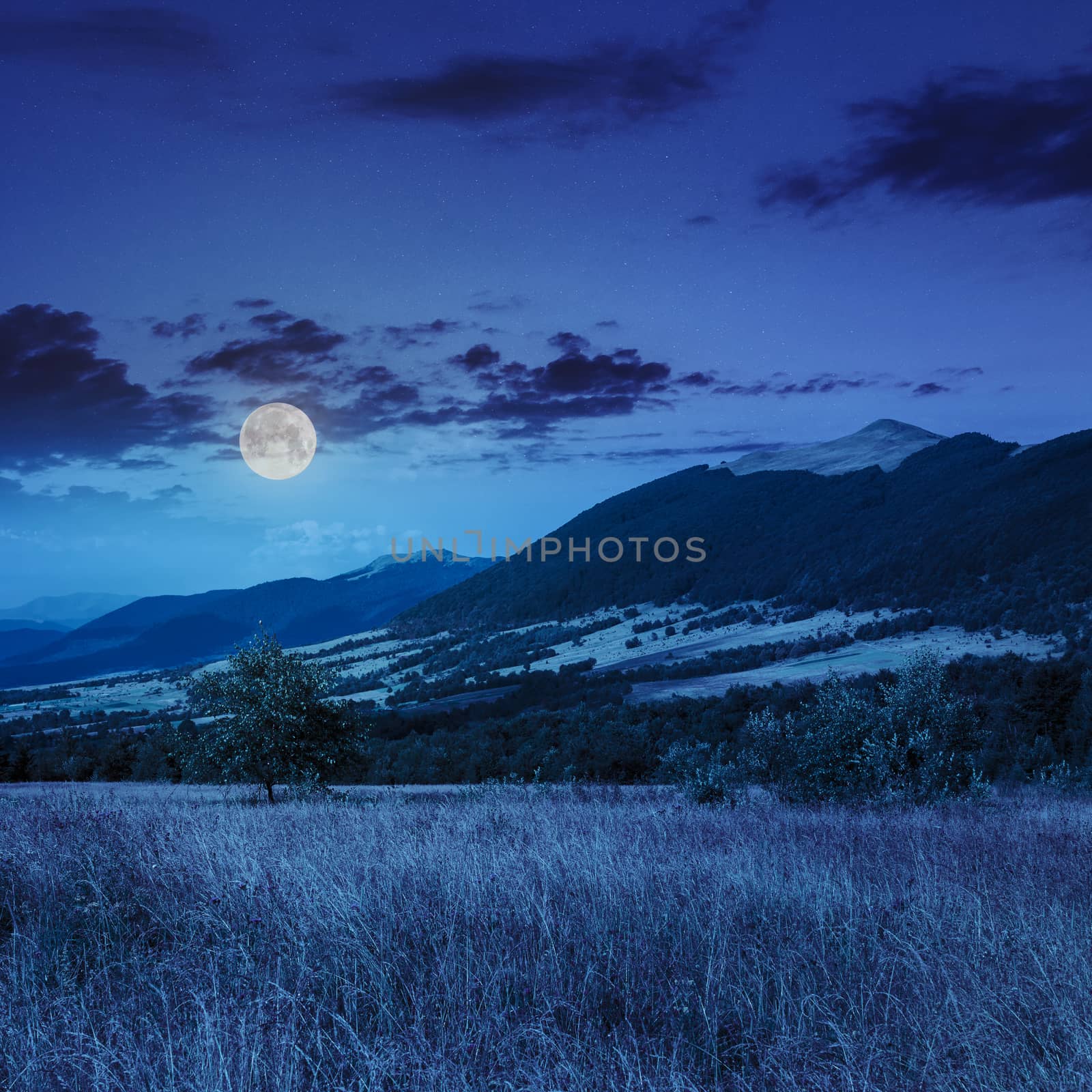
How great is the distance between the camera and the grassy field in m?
4.06

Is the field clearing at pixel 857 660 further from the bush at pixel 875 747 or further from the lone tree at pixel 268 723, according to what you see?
the lone tree at pixel 268 723

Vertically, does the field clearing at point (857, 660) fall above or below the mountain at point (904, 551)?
below

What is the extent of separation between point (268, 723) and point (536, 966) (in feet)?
72.2

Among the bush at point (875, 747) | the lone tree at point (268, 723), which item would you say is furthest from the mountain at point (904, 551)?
the lone tree at point (268, 723)

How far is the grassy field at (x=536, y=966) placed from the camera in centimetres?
406

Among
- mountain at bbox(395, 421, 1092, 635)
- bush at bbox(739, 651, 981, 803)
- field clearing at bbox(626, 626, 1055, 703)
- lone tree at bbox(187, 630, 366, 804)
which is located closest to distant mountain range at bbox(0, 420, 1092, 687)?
mountain at bbox(395, 421, 1092, 635)

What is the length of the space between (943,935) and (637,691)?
73520 mm

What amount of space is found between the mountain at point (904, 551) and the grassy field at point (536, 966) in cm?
8448

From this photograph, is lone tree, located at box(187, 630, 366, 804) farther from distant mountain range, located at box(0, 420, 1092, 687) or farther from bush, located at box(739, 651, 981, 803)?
distant mountain range, located at box(0, 420, 1092, 687)

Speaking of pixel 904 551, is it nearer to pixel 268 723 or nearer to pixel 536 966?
pixel 268 723

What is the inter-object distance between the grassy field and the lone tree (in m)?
15.9

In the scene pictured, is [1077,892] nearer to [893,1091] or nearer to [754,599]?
[893,1091]

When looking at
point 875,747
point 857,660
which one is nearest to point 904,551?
point 857,660

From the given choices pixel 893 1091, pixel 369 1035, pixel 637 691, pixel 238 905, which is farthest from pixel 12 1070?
pixel 637 691
